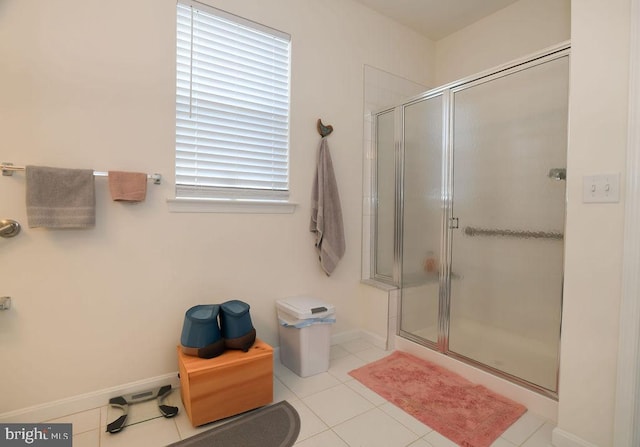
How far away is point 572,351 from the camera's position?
142cm

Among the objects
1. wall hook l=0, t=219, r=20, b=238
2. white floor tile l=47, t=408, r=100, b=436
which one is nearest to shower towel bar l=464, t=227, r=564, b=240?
white floor tile l=47, t=408, r=100, b=436

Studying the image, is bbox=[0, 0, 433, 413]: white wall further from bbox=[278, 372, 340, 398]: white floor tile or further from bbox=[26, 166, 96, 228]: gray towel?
bbox=[278, 372, 340, 398]: white floor tile

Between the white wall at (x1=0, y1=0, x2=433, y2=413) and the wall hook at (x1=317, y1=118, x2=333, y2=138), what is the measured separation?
148 mm

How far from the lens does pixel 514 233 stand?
6.28 ft

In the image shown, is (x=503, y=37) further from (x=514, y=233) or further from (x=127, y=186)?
(x=127, y=186)

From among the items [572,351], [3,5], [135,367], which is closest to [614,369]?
[572,351]

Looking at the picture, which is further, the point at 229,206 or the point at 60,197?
the point at 229,206

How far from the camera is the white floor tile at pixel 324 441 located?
145cm

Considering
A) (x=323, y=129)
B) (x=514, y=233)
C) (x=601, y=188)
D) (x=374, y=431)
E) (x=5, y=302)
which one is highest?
(x=323, y=129)

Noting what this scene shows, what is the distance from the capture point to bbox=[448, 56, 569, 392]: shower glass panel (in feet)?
5.69

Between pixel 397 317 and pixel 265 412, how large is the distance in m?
1.26

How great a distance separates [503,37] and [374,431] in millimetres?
3140

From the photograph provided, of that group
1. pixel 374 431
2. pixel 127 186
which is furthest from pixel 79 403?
pixel 374 431

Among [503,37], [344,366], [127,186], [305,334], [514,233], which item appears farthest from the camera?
[503,37]
